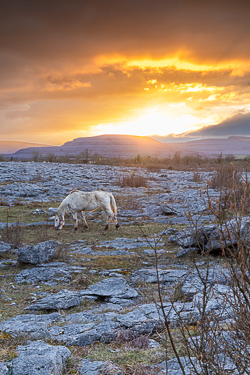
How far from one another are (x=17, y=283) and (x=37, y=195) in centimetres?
1389

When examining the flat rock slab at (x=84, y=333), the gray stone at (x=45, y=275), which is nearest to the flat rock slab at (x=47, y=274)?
the gray stone at (x=45, y=275)

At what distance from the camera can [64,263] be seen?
784cm

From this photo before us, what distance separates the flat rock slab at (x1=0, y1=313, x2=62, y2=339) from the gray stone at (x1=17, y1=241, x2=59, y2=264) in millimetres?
2993

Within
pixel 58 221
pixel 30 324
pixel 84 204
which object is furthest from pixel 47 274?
pixel 84 204

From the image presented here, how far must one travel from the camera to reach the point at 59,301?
17.3 ft

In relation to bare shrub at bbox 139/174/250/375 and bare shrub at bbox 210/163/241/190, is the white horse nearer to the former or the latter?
bare shrub at bbox 210/163/241/190

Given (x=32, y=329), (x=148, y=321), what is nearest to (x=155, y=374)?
(x=148, y=321)

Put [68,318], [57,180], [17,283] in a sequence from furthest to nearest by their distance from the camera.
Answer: [57,180] < [17,283] < [68,318]

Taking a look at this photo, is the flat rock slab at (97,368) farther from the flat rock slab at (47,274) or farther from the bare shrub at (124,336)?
the flat rock slab at (47,274)

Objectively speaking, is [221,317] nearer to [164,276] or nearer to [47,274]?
[164,276]

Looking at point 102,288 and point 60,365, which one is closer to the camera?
point 60,365

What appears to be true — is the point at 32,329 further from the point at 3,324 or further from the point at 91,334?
the point at 91,334

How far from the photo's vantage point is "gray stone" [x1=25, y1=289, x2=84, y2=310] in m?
5.18

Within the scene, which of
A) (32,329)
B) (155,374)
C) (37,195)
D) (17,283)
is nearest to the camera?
(155,374)
